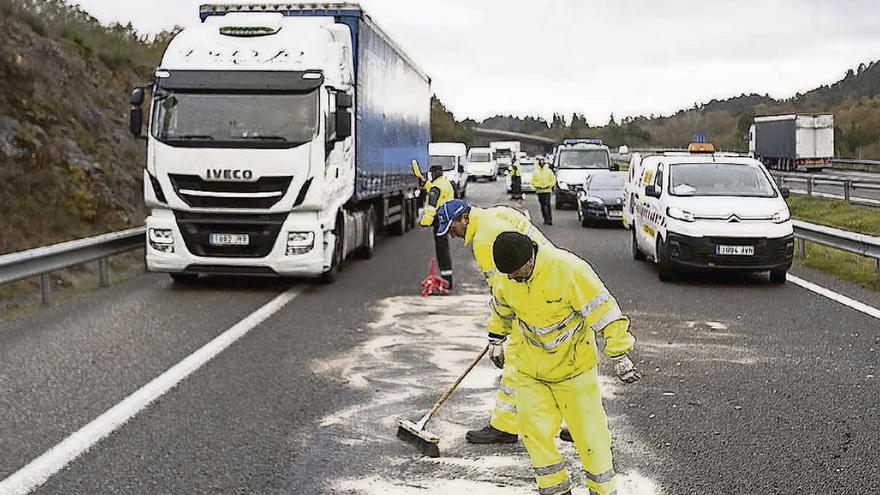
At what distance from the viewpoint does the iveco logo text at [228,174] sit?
13523mm

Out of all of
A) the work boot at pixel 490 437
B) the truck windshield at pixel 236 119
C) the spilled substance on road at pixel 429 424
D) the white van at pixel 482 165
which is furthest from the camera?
the white van at pixel 482 165

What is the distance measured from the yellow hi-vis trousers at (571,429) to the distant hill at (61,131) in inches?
528

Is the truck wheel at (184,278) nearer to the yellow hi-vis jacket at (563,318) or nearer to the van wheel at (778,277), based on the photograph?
the van wheel at (778,277)

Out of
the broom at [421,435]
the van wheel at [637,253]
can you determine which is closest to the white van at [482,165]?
the van wheel at [637,253]

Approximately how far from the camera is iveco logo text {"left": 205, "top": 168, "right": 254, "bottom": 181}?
13523 millimetres

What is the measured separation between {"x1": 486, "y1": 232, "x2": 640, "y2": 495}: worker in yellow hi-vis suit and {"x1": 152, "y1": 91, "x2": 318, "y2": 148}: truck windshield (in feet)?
29.5

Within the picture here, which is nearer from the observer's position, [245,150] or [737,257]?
[245,150]

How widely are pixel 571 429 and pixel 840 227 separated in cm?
2051

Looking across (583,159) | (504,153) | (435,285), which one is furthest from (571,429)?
(504,153)

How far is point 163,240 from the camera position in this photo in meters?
13.7

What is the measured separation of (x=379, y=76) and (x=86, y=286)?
6391 millimetres

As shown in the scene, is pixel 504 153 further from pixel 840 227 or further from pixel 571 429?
pixel 571 429

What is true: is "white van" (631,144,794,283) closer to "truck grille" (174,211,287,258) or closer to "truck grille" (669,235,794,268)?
"truck grille" (669,235,794,268)

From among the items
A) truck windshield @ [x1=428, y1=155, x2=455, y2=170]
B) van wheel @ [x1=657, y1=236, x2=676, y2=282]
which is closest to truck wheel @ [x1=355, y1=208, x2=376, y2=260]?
van wheel @ [x1=657, y1=236, x2=676, y2=282]
